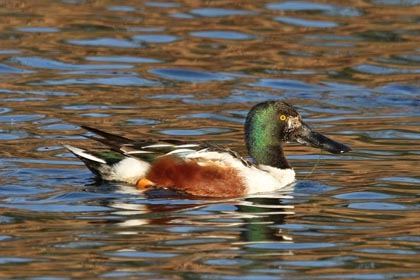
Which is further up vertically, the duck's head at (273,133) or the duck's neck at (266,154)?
the duck's head at (273,133)

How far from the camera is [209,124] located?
13234mm

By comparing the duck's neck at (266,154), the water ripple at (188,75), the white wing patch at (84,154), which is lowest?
the water ripple at (188,75)

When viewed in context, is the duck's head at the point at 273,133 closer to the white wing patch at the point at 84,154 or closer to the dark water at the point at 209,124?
the dark water at the point at 209,124

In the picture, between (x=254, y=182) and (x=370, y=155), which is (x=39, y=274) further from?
(x=370, y=155)

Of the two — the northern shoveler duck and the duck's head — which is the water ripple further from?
the northern shoveler duck

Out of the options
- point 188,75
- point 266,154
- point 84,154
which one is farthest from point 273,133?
point 188,75

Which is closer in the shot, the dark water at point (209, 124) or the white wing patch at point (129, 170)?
the dark water at point (209, 124)

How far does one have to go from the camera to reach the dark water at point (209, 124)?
27.8 ft

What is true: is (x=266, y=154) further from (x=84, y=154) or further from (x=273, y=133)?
(x=84, y=154)

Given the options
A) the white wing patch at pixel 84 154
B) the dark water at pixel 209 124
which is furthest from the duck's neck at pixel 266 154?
the white wing patch at pixel 84 154

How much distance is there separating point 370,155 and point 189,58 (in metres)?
4.57

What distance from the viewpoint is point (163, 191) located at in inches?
416

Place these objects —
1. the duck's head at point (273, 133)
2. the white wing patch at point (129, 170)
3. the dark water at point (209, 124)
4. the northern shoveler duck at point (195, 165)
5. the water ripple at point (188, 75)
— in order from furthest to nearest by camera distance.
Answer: the water ripple at point (188, 75) < the duck's head at point (273, 133) < the white wing patch at point (129, 170) < the northern shoveler duck at point (195, 165) < the dark water at point (209, 124)

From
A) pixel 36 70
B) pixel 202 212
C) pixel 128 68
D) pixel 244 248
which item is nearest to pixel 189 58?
pixel 128 68
